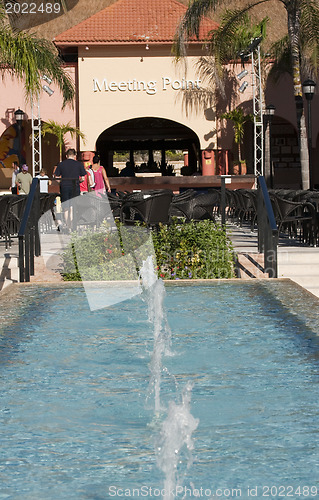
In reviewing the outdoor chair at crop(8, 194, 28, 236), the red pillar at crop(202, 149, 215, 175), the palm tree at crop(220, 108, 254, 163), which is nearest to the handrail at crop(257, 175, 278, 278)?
the outdoor chair at crop(8, 194, 28, 236)

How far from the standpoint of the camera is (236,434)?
3.95 metres

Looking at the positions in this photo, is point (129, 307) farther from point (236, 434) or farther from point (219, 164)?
point (219, 164)

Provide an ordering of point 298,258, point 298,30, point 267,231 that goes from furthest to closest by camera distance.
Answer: point 298,30 < point 298,258 < point 267,231

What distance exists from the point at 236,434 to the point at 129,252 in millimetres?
5655

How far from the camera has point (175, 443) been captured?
12.0ft

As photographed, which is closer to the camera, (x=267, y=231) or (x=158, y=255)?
(x=267, y=231)

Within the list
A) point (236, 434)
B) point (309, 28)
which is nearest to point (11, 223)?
point (236, 434)

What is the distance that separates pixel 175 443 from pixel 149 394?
102 centimetres

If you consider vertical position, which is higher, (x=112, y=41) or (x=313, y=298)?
(x=112, y=41)

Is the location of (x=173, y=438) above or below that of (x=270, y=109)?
below

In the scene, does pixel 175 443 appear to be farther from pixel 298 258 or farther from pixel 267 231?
pixel 298 258

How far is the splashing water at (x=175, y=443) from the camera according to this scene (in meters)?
3.42

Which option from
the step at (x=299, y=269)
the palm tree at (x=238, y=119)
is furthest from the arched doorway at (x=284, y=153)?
the step at (x=299, y=269)

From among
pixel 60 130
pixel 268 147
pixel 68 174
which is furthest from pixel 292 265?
pixel 60 130
